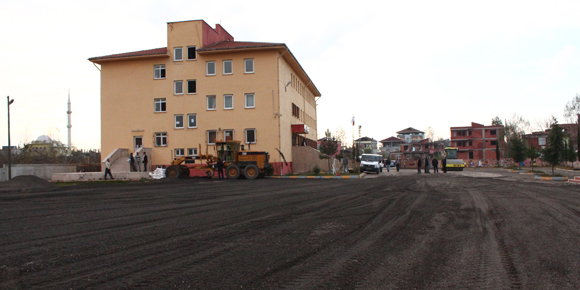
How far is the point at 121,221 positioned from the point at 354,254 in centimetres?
631

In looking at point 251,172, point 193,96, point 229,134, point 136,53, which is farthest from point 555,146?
point 136,53

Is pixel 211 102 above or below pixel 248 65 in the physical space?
below

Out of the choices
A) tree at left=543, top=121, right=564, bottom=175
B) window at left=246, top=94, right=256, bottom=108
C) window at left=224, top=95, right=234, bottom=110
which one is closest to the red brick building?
tree at left=543, top=121, right=564, bottom=175

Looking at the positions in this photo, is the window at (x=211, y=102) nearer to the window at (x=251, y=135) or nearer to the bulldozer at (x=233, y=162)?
the window at (x=251, y=135)

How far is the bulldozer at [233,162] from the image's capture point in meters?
30.0

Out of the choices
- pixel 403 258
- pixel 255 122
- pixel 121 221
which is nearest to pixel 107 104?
pixel 255 122

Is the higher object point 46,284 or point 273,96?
point 273,96

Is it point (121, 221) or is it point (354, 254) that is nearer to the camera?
point (354, 254)

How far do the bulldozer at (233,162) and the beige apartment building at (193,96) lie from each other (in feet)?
19.0

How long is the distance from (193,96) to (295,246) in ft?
107

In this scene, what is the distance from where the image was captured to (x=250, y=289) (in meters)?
5.01

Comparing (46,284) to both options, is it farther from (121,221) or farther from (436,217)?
(436,217)

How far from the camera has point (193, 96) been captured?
126 ft

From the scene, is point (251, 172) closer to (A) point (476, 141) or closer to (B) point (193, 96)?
(B) point (193, 96)
